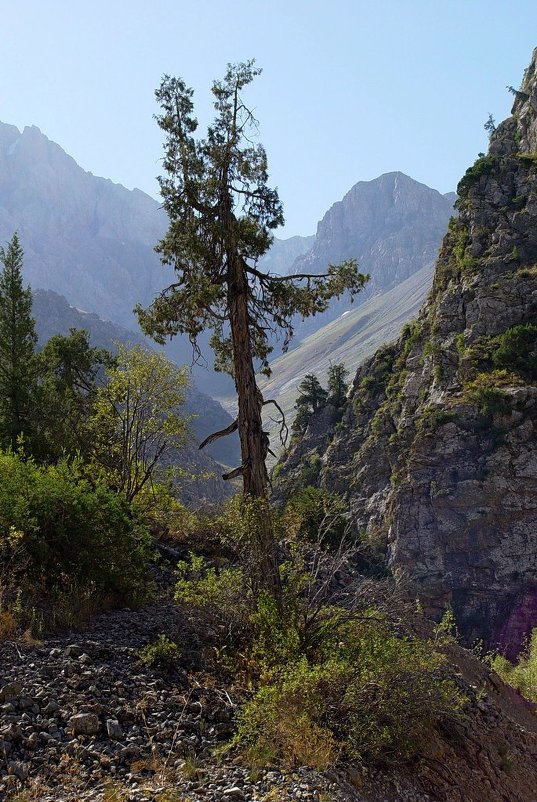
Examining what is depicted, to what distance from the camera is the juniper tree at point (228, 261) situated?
33.6ft

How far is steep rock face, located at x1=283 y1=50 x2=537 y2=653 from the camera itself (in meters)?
39.4

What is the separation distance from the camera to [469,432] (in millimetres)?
42219

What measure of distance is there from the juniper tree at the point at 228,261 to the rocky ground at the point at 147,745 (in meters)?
3.91

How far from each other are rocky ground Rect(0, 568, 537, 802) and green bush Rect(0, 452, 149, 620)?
0.73m

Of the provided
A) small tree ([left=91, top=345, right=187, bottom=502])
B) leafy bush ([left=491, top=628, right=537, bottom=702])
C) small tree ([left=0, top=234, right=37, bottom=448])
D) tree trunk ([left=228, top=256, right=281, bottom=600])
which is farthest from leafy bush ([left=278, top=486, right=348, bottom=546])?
small tree ([left=0, top=234, right=37, bottom=448])

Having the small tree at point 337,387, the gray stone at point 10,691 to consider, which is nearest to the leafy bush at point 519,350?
the small tree at point 337,387

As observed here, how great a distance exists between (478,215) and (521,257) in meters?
6.73

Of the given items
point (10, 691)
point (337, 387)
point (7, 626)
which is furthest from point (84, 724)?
point (337, 387)

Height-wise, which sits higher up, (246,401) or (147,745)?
(246,401)

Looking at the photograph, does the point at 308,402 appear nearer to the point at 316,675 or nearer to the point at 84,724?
the point at 316,675

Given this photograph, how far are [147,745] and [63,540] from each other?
11.6 feet

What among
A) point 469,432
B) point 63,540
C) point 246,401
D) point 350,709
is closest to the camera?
point 350,709

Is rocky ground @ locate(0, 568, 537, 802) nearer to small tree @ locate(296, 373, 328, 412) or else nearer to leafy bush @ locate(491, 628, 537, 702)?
leafy bush @ locate(491, 628, 537, 702)

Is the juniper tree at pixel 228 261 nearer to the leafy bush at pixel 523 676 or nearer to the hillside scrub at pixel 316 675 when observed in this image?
the hillside scrub at pixel 316 675
